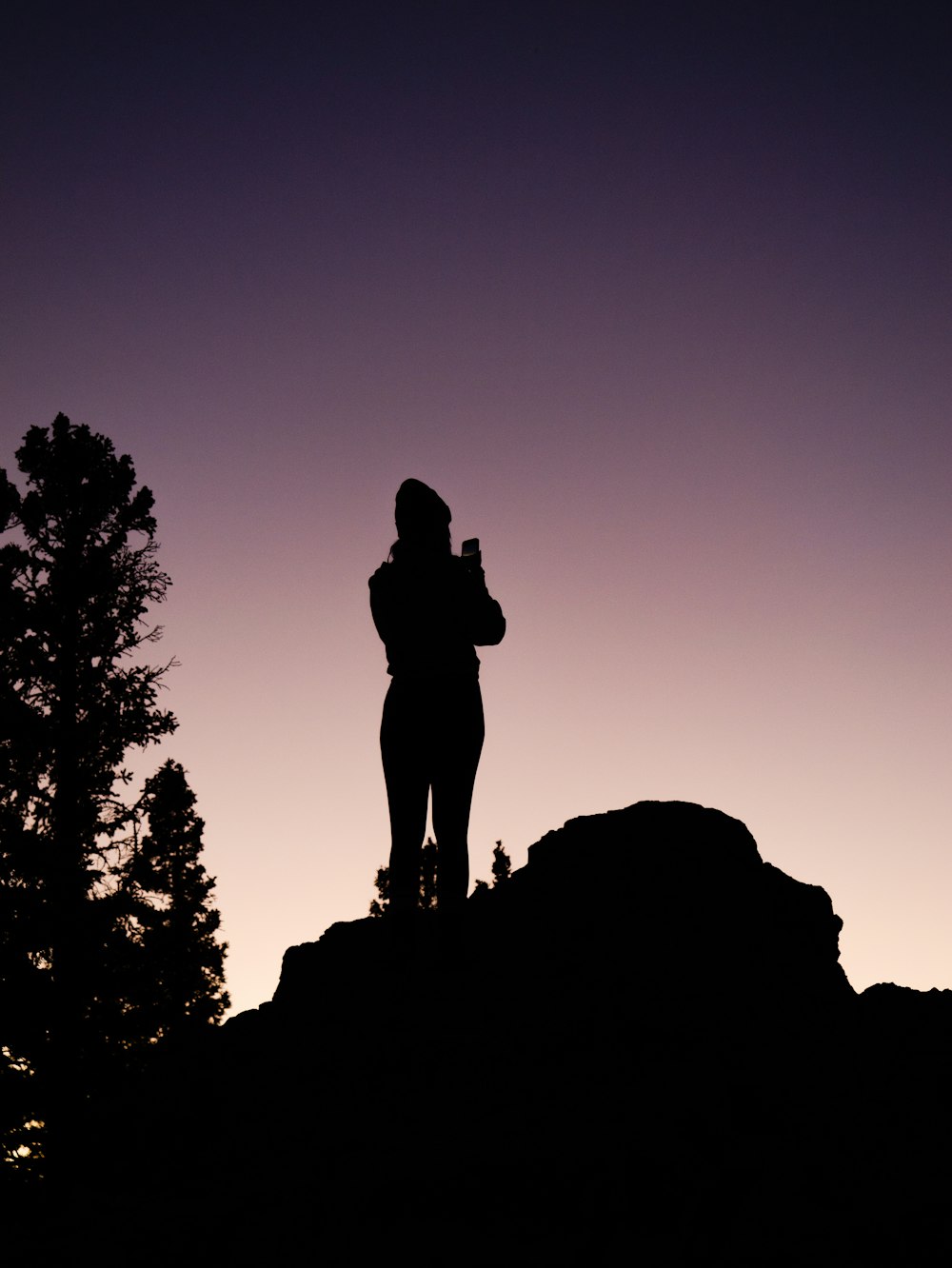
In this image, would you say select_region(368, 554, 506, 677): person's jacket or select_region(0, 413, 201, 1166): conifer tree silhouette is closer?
select_region(368, 554, 506, 677): person's jacket

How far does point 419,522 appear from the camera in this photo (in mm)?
5871

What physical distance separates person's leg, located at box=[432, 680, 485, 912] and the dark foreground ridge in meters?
0.67

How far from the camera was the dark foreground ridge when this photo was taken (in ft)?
13.8

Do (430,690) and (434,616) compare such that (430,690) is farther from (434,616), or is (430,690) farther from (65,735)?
(65,735)

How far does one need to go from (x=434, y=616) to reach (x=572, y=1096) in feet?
10.4

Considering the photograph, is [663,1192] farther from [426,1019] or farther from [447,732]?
[447,732]

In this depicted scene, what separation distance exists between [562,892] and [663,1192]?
3.38 m

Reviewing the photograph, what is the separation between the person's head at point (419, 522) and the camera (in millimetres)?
5863

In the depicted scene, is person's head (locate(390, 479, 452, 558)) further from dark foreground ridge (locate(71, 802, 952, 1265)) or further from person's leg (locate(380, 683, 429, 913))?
dark foreground ridge (locate(71, 802, 952, 1265))

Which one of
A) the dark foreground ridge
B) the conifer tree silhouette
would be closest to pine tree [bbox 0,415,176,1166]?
the conifer tree silhouette

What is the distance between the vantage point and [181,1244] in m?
4.02

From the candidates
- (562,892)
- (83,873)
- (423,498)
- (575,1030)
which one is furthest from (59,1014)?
(423,498)

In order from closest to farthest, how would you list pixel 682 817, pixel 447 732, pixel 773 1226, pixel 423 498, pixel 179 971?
pixel 773 1226 < pixel 447 732 < pixel 423 498 < pixel 682 817 < pixel 179 971

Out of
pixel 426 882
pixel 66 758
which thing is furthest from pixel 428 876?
pixel 66 758
